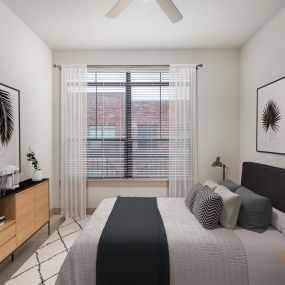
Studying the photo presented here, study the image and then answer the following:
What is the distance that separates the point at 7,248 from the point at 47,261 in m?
0.47

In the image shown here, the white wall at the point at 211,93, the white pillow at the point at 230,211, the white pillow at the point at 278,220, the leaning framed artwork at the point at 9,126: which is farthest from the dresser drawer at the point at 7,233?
the white wall at the point at 211,93

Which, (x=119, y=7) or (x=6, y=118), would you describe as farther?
(x=6, y=118)

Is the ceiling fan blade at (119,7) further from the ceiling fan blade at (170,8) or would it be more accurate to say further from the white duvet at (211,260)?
the white duvet at (211,260)

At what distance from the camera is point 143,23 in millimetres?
3279

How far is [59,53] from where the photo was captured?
14.0ft

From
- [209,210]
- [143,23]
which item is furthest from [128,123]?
[209,210]

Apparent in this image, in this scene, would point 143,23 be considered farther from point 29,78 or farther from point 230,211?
point 230,211

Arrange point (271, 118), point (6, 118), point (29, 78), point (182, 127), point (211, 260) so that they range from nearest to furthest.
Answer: point (211, 260) < point (6, 118) < point (271, 118) < point (29, 78) < point (182, 127)

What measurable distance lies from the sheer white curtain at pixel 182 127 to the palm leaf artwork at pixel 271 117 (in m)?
1.20

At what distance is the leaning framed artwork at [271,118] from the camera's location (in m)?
2.78

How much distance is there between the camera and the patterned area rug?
7.82 ft

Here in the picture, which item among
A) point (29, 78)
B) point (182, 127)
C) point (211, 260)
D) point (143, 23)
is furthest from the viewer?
point (182, 127)

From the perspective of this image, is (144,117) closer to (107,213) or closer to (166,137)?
(166,137)

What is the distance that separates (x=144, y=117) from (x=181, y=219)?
2177 mm
